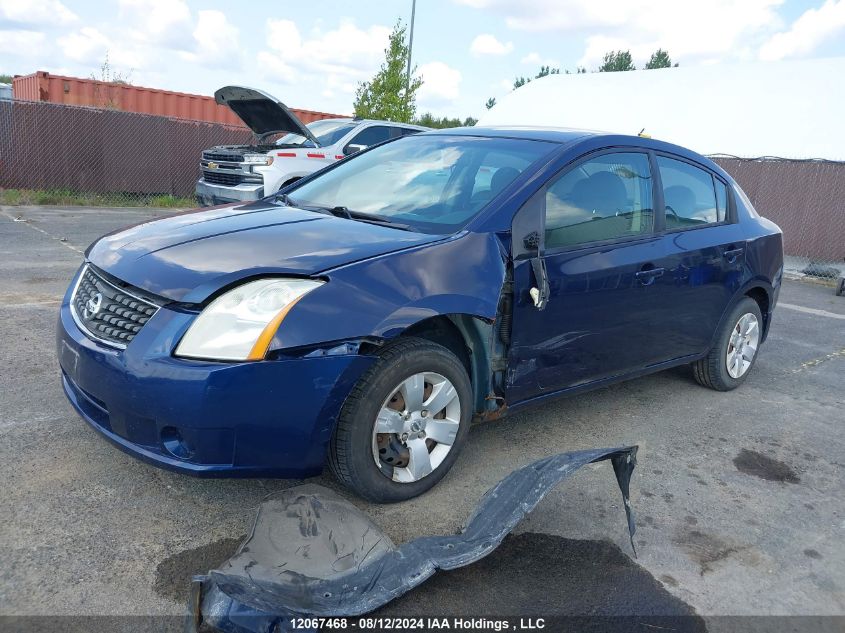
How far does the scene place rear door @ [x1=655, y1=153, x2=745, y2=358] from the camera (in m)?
4.21

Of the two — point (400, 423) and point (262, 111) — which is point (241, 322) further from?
point (262, 111)

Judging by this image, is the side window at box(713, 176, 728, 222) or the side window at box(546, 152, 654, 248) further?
the side window at box(713, 176, 728, 222)

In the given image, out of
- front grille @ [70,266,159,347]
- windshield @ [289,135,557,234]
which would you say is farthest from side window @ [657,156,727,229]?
front grille @ [70,266,159,347]

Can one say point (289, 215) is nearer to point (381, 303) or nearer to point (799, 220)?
point (381, 303)

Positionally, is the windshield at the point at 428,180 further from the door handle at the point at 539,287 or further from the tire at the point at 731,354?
the tire at the point at 731,354

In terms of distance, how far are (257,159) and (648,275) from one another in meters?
7.29

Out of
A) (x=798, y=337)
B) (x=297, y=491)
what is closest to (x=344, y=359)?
(x=297, y=491)

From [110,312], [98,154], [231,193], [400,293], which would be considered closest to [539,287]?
[400,293]

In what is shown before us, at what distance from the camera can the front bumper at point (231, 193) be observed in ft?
32.3

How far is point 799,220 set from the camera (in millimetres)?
13297

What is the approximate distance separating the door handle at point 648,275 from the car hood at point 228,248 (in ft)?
4.42

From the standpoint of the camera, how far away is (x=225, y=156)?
34.0 feet

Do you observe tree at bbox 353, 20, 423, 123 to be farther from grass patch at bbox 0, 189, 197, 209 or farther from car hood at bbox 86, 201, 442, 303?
car hood at bbox 86, 201, 442, 303

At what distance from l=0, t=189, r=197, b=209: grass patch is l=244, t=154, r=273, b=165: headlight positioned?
16.1 ft
